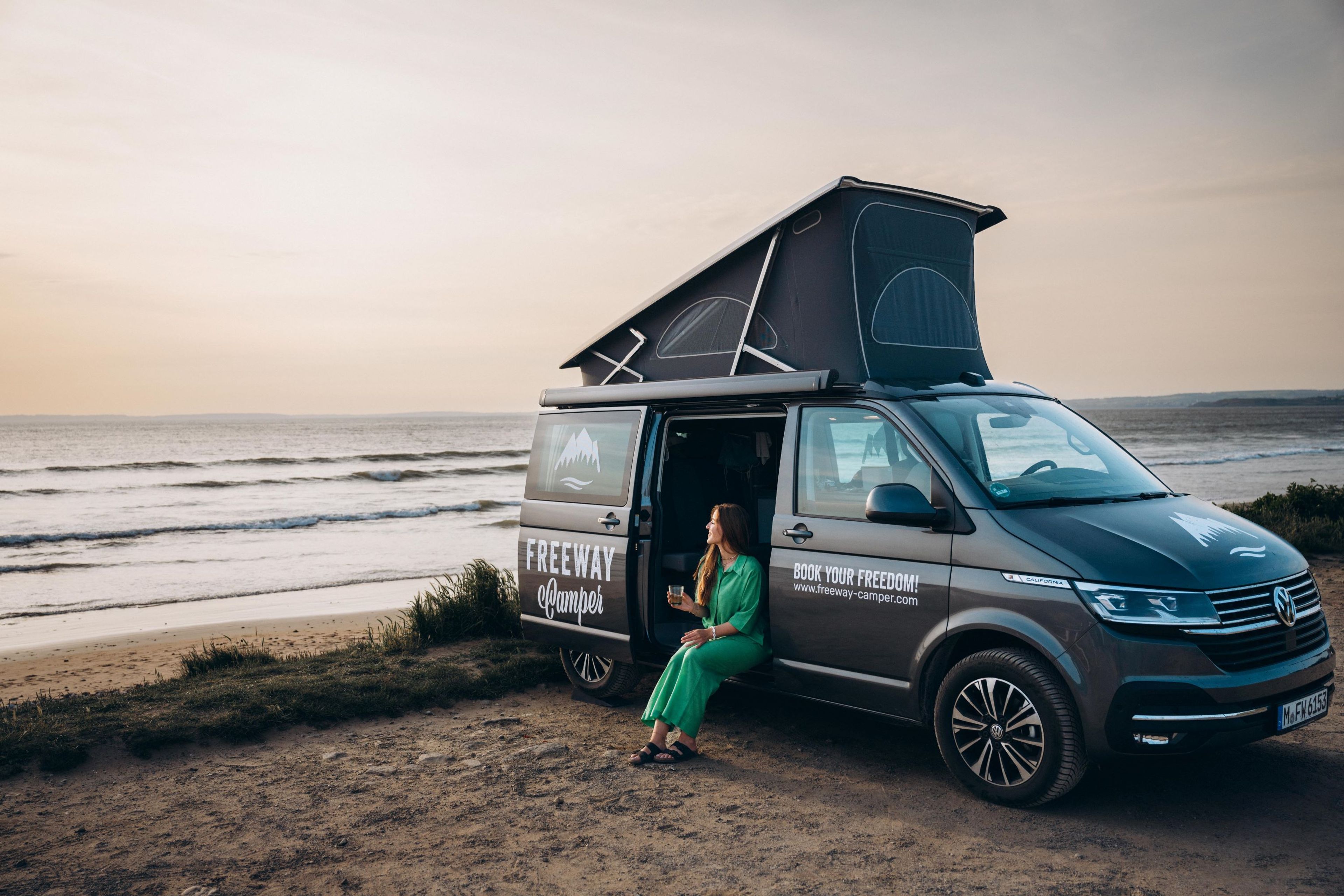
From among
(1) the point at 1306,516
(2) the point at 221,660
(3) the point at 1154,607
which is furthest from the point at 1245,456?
(2) the point at 221,660

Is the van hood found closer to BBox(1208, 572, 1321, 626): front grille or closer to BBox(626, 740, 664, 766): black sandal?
BBox(1208, 572, 1321, 626): front grille

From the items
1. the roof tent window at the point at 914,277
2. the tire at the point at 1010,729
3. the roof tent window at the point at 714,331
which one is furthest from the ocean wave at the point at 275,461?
the tire at the point at 1010,729

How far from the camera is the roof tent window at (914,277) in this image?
217 inches

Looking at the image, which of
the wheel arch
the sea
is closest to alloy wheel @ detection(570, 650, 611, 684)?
the wheel arch

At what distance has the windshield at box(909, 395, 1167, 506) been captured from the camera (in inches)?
189

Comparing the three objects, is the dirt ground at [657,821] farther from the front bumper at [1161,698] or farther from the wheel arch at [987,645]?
the wheel arch at [987,645]

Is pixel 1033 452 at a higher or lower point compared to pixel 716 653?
higher

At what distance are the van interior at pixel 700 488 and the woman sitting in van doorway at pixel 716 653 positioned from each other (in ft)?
2.34

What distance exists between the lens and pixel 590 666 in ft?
22.4

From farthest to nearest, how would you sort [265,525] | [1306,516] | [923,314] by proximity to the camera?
1. [265,525]
2. [1306,516]
3. [923,314]

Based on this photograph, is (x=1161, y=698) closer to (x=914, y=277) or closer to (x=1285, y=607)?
(x=1285, y=607)

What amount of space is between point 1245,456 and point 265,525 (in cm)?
4220

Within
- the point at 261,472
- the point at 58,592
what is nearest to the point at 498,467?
the point at 261,472

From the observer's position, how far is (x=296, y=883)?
3.99 m
